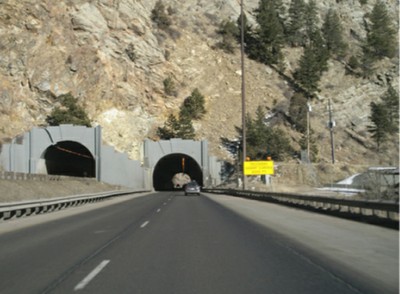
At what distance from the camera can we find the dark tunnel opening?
65875 mm

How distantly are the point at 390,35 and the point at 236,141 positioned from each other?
1939 inches

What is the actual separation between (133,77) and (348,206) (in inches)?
2539

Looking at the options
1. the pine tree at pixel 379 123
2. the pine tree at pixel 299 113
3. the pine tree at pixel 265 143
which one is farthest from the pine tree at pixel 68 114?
the pine tree at pixel 379 123

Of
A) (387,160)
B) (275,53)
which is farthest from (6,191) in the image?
(275,53)

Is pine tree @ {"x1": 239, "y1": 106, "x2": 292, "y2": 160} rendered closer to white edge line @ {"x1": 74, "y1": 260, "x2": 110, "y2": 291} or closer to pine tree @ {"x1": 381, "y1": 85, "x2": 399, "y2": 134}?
pine tree @ {"x1": 381, "y1": 85, "x2": 399, "y2": 134}

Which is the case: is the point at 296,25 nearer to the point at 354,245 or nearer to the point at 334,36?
the point at 334,36

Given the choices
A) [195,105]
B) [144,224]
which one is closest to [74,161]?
[195,105]

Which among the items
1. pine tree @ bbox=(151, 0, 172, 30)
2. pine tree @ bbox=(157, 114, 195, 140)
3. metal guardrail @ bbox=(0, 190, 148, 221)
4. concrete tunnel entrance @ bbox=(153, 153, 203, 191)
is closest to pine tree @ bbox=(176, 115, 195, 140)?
pine tree @ bbox=(157, 114, 195, 140)

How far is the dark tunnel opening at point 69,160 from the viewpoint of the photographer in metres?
65.9

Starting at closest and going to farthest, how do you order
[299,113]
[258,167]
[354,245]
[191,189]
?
1. [354,245]
2. [191,189]
3. [258,167]
4. [299,113]

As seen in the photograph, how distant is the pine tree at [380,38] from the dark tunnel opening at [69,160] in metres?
61.4

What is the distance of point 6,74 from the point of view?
Answer: 68.8 metres

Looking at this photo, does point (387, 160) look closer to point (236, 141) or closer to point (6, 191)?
point (236, 141)

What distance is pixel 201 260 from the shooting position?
9164mm
